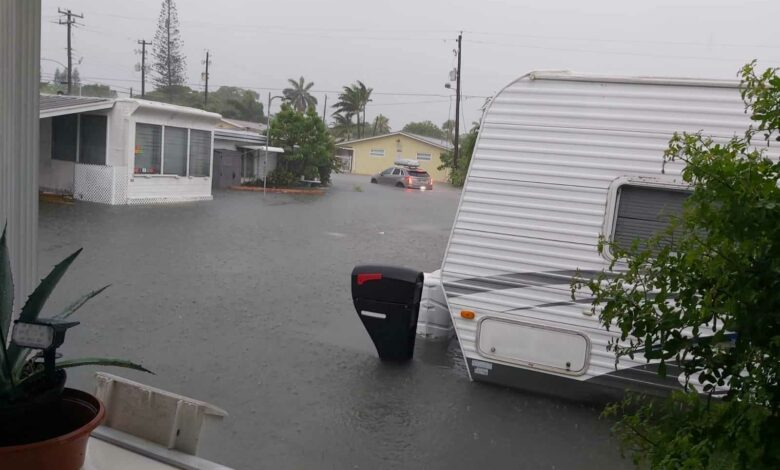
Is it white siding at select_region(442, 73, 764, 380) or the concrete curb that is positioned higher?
white siding at select_region(442, 73, 764, 380)

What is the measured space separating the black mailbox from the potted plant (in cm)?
362

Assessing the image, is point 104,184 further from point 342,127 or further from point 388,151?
point 342,127

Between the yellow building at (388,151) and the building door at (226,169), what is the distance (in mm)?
29705

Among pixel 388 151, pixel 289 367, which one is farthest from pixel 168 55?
pixel 289 367

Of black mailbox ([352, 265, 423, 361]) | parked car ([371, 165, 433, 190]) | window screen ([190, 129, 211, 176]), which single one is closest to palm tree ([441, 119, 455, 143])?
parked car ([371, 165, 433, 190])

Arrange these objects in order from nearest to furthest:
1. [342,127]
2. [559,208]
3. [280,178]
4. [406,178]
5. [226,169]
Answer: [559,208], [226,169], [280,178], [406,178], [342,127]

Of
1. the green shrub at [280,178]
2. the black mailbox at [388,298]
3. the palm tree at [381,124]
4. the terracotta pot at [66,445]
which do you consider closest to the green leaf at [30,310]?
the terracotta pot at [66,445]

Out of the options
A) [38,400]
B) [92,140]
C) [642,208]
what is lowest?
[38,400]

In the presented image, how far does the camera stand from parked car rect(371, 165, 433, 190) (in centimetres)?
4244

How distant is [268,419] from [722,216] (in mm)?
4672

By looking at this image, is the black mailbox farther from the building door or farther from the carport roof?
the building door

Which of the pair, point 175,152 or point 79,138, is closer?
point 79,138

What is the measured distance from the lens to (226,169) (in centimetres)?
3106

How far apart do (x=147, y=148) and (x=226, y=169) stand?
1007 centimetres
